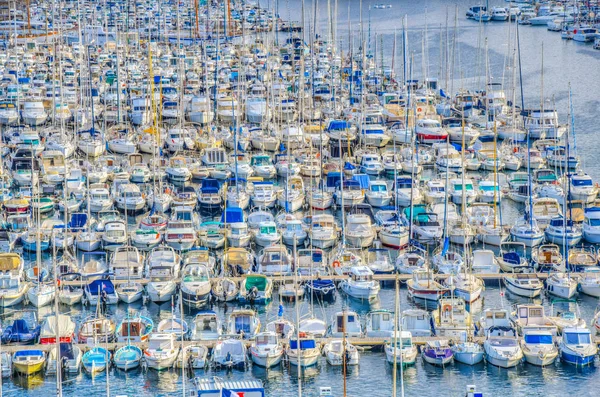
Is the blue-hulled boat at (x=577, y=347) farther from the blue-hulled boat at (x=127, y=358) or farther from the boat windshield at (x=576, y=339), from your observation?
the blue-hulled boat at (x=127, y=358)

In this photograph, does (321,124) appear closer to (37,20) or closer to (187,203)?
(187,203)

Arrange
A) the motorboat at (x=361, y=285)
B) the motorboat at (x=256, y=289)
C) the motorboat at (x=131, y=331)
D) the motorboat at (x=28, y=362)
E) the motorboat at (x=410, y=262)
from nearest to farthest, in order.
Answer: the motorboat at (x=28, y=362), the motorboat at (x=131, y=331), the motorboat at (x=256, y=289), the motorboat at (x=361, y=285), the motorboat at (x=410, y=262)

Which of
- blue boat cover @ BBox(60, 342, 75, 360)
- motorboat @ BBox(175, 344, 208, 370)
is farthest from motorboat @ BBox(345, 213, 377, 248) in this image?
blue boat cover @ BBox(60, 342, 75, 360)

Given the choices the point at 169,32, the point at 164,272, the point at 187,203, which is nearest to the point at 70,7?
the point at 169,32

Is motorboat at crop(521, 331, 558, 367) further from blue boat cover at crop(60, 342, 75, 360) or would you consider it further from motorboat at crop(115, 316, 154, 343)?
blue boat cover at crop(60, 342, 75, 360)

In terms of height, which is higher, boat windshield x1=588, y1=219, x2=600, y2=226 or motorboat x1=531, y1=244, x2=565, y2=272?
boat windshield x1=588, y1=219, x2=600, y2=226

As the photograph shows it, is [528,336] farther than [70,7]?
No

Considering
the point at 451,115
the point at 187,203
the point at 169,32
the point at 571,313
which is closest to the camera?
the point at 571,313

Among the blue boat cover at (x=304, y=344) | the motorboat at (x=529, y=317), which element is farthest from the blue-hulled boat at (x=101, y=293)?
the motorboat at (x=529, y=317)
